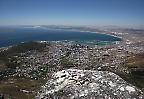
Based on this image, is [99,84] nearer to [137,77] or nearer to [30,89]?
[30,89]

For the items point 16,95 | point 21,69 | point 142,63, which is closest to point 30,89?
point 16,95

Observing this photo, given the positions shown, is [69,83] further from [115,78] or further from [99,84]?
[115,78]

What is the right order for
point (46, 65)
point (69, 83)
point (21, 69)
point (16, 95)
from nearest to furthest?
point (69, 83) < point (16, 95) < point (21, 69) < point (46, 65)

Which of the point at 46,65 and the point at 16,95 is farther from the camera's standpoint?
the point at 46,65

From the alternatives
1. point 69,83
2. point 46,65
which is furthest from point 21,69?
point 69,83

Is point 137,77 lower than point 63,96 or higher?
lower

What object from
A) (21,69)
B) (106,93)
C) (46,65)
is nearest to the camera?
(106,93)
